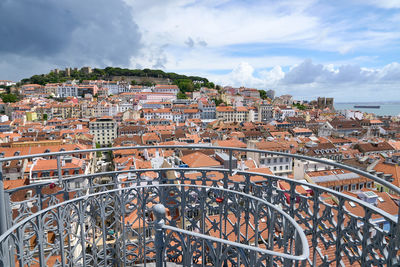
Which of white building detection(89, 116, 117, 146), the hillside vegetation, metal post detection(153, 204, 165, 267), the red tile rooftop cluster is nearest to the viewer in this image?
metal post detection(153, 204, 165, 267)

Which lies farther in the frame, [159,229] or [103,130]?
[103,130]

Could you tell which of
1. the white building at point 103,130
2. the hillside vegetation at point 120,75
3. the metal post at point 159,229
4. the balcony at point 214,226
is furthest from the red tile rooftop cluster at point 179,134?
the hillside vegetation at point 120,75

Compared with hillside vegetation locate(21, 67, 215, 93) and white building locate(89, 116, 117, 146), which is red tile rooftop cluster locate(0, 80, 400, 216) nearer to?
white building locate(89, 116, 117, 146)

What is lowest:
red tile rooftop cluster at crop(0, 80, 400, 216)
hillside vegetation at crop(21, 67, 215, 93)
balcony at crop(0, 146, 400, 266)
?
red tile rooftop cluster at crop(0, 80, 400, 216)

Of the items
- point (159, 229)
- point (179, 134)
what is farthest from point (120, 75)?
point (159, 229)

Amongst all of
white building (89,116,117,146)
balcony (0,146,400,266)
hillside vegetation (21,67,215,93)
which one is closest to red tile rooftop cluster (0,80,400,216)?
white building (89,116,117,146)

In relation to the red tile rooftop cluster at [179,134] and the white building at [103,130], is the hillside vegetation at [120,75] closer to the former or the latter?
the red tile rooftop cluster at [179,134]

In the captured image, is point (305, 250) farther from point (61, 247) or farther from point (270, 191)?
point (61, 247)

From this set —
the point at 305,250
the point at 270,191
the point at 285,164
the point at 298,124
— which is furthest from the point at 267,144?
the point at 298,124

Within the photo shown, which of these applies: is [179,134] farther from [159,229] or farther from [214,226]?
[159,229]

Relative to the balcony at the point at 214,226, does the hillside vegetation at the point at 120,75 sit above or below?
above

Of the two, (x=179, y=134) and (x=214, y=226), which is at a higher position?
(x=214, y=226)
